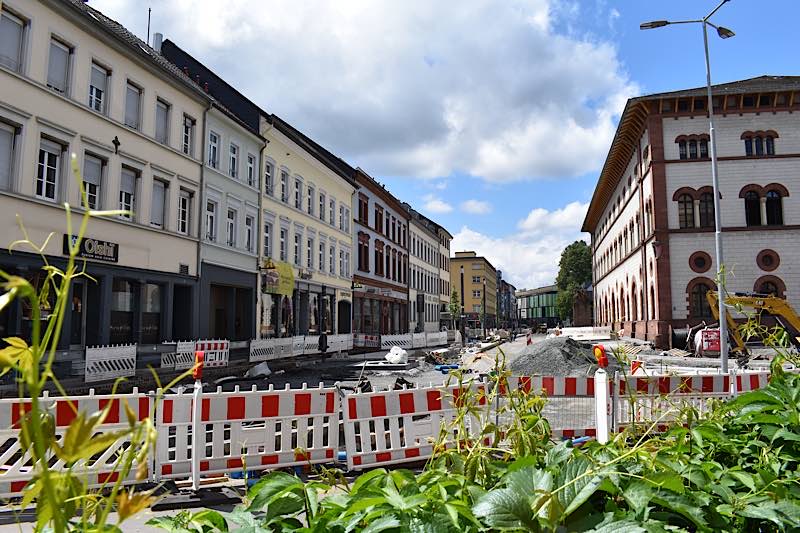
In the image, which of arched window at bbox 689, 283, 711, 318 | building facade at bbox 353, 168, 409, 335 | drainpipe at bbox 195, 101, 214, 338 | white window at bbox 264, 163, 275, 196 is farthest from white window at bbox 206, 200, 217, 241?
arched window at bbox 689, 283, 711, 318

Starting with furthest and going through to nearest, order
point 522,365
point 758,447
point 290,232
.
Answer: point 290,232, point 522,365, point 758,447

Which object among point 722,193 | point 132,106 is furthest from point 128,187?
point 722,193

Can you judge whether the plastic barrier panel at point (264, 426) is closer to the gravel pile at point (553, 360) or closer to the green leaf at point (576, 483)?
the green leaf at point (576, 483)

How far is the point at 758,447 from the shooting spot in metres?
1.98

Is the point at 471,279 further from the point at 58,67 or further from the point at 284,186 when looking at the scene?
the point at 58,67

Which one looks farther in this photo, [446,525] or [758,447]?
[758,447]

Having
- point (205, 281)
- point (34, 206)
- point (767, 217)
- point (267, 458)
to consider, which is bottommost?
point (267, 458)

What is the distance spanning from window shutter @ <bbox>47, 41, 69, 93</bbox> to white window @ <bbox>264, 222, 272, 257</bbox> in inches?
516

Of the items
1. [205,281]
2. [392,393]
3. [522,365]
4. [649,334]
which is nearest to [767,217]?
[649,334]

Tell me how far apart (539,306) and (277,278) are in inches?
5544

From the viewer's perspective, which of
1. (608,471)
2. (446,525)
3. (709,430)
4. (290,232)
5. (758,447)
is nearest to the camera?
(446,525)

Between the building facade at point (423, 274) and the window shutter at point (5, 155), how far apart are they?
41599mm

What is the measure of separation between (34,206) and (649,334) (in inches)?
1420

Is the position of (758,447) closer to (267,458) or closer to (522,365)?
(267,458)
